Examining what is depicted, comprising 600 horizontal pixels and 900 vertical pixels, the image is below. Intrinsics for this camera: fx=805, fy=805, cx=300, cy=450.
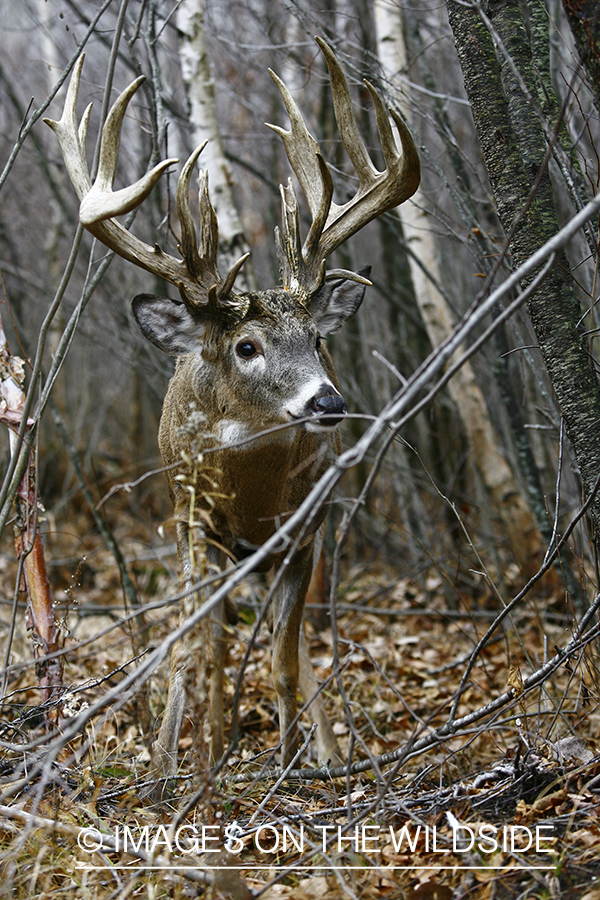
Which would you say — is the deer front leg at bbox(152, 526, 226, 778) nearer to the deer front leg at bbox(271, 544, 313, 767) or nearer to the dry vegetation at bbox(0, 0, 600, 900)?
the dry vegetation at bbox(0, 0, 600, 900)

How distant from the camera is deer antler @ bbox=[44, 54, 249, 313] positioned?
384 centimetres

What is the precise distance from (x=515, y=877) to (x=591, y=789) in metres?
0.58

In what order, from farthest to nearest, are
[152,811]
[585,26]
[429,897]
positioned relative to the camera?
[152,811] → [585,26] → [429,897]

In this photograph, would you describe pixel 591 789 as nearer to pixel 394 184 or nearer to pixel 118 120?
pixel 394 184

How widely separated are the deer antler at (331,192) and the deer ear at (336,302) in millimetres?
126

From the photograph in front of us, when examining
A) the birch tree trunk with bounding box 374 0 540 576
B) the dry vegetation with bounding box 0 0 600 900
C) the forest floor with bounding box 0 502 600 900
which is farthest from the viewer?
the birch tree trunk with bounding box 374 0 540 576

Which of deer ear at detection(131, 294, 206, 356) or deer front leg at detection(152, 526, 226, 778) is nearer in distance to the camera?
deer front leg at detection(152, 526, 226, 778)

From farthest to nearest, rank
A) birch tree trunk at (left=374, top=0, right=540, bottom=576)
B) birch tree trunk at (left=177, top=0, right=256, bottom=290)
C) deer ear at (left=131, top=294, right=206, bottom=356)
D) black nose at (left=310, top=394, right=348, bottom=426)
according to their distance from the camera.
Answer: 1. birch tree trunk at (left=374, top=0, right=540, bottom=576)
2. birch tree trunk at (left=177, top=0, right=256, bottom=290)
3. deer ear at (left=131, top=294, right=206, bottom=356)
4. black nose at (left=310, top=394, right=348, bottom=426)

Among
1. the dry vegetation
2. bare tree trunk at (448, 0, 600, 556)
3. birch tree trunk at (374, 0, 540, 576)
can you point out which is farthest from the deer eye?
birch tree trunk at (374, 0, 540, 576)

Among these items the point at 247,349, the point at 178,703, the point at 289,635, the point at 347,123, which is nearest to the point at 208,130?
the point at 347,123

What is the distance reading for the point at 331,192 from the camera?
430 centimetres

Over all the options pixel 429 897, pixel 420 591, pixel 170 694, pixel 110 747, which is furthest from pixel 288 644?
pixel 420 591

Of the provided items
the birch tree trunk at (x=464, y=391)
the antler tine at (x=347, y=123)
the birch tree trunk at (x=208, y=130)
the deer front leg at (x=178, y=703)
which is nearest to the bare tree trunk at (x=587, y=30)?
the antler tine at (x=347, y=123)

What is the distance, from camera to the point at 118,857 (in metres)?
2.90
